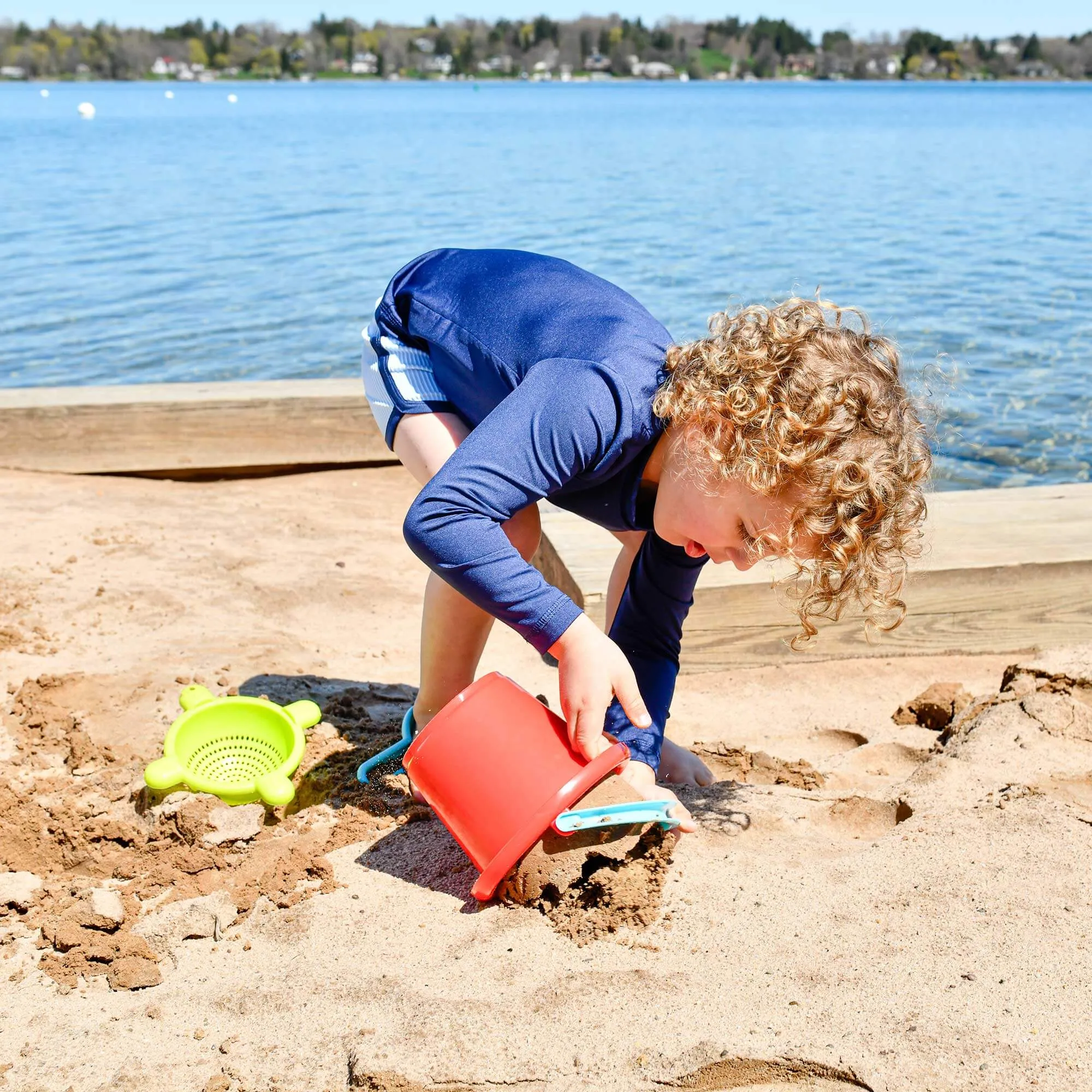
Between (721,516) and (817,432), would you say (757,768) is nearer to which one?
(721,516)

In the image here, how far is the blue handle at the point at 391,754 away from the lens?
2.45 meters

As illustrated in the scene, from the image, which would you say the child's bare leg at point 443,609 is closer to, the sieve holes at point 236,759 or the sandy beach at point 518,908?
the sandy beach at point 518,908

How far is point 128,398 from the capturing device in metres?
4.59

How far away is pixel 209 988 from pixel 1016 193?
1934 centimetres

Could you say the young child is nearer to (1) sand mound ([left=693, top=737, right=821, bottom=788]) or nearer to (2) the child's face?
(2) the child's face

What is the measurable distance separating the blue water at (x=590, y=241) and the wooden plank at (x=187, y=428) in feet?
7.46

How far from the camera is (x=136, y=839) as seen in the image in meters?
2.21

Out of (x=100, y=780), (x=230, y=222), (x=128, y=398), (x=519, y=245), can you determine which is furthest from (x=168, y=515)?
(x=230, y=222)

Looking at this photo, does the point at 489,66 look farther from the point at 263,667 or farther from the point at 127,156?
the point at 263,667

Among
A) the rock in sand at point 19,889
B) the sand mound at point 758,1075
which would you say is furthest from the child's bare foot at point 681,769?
the rock in sand at point 19,889

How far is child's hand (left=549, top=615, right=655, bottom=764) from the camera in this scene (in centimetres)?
185

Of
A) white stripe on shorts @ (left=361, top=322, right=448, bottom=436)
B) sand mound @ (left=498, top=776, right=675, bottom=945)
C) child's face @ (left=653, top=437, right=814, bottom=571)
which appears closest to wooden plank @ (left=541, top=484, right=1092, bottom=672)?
white stripe on shorts @ (left=361, top=322, right=448, bottom=436)

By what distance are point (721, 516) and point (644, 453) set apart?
0.21m

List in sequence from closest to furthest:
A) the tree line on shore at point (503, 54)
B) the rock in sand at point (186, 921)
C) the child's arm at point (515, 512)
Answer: the child's arm at point (515, 512) → the rock in sand at point (186, 921) → the tree line on shore at point (503, 54)
